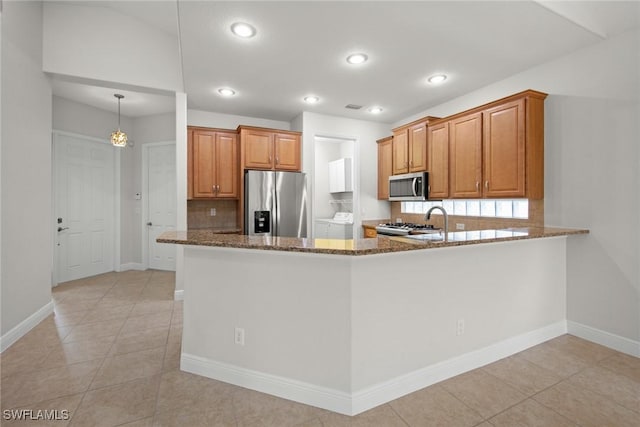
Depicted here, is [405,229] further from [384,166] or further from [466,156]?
[384,166]

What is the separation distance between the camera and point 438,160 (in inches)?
156

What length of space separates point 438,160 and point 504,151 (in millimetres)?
900

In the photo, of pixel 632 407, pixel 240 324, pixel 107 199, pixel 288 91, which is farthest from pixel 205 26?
pixel 107 199

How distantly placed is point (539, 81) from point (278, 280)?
134 inches

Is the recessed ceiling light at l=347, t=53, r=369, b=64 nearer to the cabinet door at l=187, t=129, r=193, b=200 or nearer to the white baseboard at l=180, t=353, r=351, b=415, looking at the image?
the cabinet door at l=187, t=129, r=193, b=200

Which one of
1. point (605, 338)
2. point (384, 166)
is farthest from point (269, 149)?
point (605, 338)

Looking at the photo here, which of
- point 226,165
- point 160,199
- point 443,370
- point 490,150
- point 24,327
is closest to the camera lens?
point 443,370

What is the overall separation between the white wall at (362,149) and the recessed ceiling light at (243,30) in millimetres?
2192

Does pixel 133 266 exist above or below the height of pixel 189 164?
below

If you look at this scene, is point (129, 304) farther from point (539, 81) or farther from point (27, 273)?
point (539, 81)

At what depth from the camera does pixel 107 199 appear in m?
5.43

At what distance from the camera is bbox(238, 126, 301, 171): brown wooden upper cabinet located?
4.43m

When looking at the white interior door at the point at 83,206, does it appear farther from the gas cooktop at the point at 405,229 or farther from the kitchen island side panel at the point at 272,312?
the gas cooktop at the point at 405,229

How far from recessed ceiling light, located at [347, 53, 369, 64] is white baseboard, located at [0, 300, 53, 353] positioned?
3.98 meters
